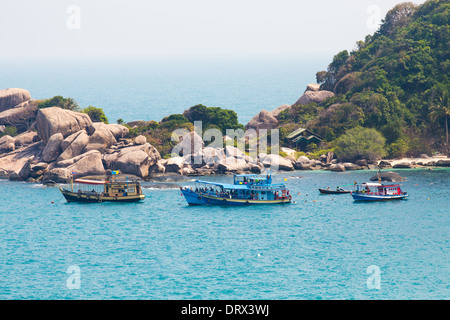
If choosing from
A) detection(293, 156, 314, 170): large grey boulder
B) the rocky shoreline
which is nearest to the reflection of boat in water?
the rocky shoreline

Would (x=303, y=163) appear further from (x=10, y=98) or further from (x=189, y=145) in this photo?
(x=10, y=98)

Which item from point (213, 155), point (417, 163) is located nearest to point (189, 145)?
point (213, 155)

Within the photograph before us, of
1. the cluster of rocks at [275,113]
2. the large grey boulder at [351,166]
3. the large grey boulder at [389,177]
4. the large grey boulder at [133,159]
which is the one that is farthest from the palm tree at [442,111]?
the large grey boulder at [133,159]

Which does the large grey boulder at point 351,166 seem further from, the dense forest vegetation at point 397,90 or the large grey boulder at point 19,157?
the large grey boulder at point 19,157

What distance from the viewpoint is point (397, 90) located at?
119 meters

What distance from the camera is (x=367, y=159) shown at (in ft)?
344

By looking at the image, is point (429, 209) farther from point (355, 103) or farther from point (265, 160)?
point (355, 103)

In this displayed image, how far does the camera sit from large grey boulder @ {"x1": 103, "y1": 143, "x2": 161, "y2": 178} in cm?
9694

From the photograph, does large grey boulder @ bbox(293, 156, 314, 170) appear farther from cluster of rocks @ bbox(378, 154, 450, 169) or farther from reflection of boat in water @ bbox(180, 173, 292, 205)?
reflection of boat in water @ bbox(180, 173, 292, 205)

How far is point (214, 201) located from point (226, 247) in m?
18.8

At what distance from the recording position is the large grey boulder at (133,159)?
96.9 metres

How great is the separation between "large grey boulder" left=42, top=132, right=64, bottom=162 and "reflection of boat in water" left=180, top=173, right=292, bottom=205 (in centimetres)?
2647
